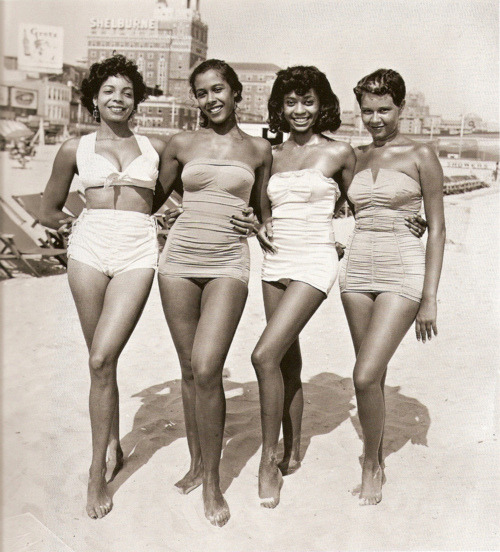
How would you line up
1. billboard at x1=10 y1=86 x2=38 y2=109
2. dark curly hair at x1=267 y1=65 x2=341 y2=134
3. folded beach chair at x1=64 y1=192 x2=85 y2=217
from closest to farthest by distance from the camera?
dark curly hair at x1=267 y1=65 x2=341 y2=134 < folded beach chair at x1=64 y1=192 x2=85 y2=217 < billboard at x1=10 y1=86 x2=38 y2=109

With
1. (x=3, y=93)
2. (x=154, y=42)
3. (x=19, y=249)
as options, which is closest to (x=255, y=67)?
(x=154, y=42)

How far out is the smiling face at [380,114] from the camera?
314cm

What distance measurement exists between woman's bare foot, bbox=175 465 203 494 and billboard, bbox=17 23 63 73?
14.8m

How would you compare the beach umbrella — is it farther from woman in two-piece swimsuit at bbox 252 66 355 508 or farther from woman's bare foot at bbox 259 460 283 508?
woman's bare foot at bbox 259 460 283 508

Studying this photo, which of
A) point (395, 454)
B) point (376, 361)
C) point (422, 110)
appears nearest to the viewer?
point (376, 361)

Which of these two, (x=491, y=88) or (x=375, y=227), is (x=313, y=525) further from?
(x=491, y=88)

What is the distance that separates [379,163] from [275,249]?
2.29ft

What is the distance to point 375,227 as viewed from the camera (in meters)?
3.15

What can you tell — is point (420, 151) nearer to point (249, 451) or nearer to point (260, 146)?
point (260, 146)

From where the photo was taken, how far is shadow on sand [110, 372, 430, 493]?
378cm

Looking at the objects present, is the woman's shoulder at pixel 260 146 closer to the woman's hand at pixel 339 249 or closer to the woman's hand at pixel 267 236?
the woman's hand at pixel 267 236

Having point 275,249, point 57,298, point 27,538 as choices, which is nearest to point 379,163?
point 275,249

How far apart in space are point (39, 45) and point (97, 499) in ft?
74.5

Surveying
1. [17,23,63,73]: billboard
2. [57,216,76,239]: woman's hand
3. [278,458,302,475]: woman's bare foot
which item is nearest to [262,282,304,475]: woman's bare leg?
[278,458,302,475]: woman's bare foot
